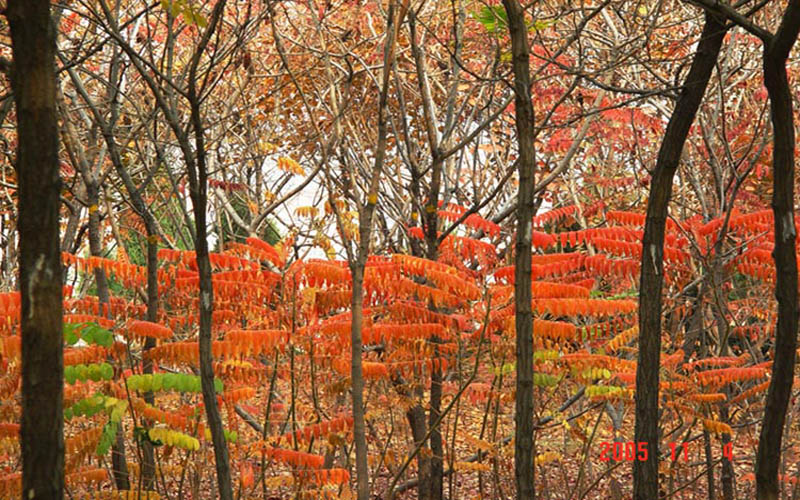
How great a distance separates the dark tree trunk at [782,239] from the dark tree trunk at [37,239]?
8.57 feet

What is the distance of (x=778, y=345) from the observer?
3260 mm

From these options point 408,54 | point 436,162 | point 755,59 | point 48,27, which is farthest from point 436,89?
point 48,27

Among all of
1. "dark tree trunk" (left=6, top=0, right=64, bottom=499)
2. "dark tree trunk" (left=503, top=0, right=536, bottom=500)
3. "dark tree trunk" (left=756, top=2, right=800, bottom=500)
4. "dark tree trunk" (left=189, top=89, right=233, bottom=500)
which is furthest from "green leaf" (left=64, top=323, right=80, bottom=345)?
"dark tree trunk" (left=756, top=2, right=800, bottom=500)

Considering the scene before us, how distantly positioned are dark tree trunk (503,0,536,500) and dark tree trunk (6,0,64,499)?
1.72 m

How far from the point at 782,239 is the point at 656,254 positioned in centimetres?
50

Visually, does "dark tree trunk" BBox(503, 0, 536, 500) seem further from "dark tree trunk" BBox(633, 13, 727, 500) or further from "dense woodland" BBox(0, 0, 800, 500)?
"dark tree trunk" BBox(633, 13, 727, 500)

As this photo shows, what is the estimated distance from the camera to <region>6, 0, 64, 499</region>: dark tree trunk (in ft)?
6.70

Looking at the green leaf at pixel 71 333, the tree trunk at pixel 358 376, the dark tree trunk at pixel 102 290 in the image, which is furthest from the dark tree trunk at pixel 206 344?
the dark tree trunk at pixel 102 290

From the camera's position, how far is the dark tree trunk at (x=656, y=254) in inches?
138

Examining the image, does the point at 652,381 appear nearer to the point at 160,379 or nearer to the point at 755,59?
the point at 160,379

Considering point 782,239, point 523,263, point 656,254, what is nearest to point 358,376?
point 523,263

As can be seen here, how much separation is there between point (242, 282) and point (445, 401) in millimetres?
3701

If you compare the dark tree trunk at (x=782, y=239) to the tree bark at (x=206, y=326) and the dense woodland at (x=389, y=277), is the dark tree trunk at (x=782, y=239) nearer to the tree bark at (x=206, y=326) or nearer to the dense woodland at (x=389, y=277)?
the dense woodland at (x=389, y=277)

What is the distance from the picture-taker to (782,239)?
3.23 metres
